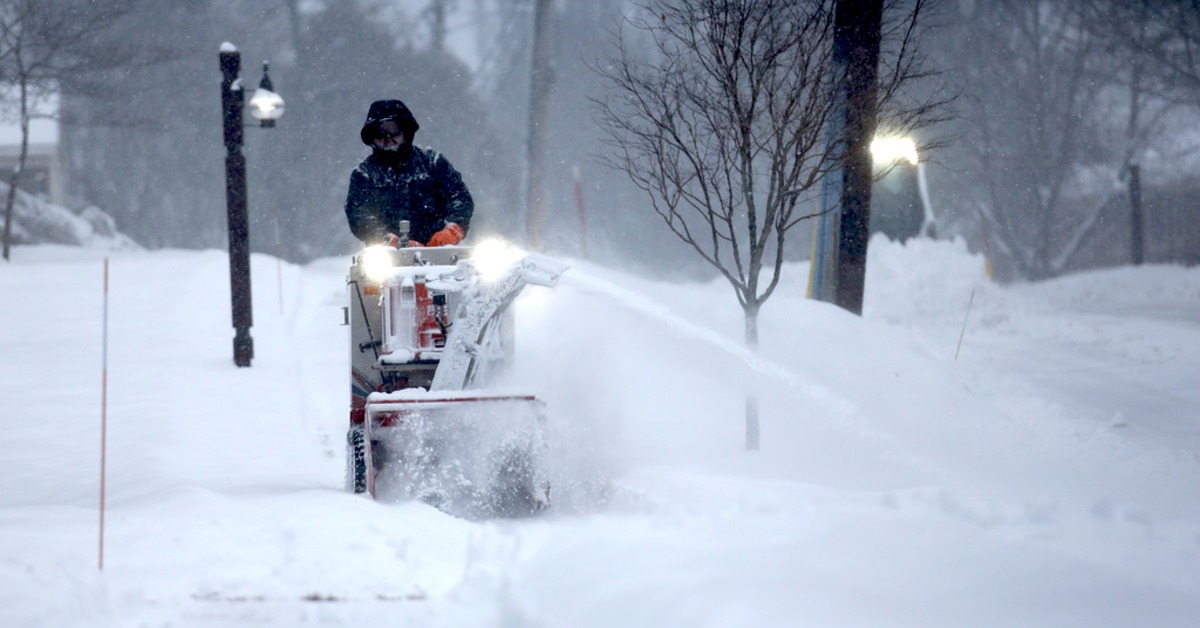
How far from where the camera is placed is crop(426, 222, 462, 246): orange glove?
6.93 metres

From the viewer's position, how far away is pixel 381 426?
565 cm

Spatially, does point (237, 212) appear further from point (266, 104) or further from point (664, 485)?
point (664, 485)

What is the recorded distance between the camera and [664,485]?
243 inches

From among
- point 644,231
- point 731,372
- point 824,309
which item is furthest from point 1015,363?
point 644,231

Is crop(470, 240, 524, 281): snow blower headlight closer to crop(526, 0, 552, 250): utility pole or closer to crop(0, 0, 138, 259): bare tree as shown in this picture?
crop(0, 0, 138, 259): bare tree

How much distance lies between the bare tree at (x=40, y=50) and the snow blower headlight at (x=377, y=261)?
2222cm

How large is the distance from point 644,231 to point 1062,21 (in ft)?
58.3

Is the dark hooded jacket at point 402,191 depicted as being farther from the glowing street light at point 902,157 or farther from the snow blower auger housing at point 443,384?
the glowing street light at point 902,157

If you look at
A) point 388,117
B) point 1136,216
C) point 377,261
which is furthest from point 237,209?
point 1136,216

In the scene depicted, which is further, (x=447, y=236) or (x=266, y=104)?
(x=266, y=104)

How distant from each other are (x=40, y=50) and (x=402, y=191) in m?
27.5

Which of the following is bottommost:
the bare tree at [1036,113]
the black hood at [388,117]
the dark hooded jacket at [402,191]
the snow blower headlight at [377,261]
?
the snow blower headlight at [377,261]

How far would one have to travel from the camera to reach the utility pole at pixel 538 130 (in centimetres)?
3169

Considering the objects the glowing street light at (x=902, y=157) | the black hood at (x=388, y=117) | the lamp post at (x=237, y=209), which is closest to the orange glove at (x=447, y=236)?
the black hood at (x=388, y=117)
